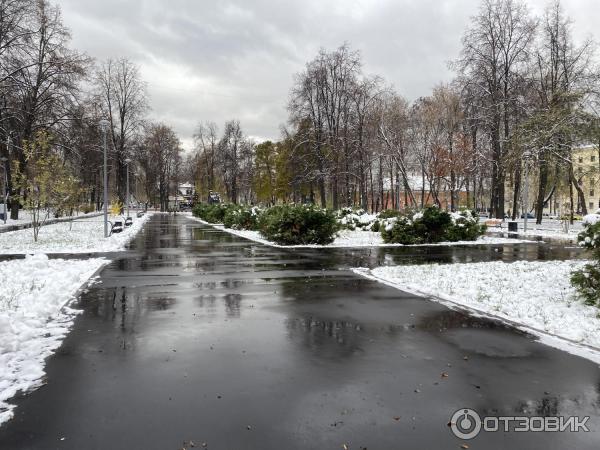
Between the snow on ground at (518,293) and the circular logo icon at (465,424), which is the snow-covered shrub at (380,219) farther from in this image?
the circular logo icon at (465,424)

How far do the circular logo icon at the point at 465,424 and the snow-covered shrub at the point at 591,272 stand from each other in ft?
17.4

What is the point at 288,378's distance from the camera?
16.3 feet

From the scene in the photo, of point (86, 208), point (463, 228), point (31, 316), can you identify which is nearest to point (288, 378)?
point (31, 316)

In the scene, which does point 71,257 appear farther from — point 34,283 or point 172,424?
point 172,424

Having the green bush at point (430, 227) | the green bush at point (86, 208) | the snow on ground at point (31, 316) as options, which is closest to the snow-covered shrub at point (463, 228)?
the green bush at point (430, 227)

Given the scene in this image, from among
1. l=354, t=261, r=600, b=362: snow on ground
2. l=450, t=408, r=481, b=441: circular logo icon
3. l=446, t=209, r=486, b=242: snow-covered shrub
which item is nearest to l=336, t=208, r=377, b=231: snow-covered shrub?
l=446, t=209, r=486, b=242: snow-covered shrub

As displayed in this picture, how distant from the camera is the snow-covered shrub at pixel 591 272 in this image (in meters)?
8.32

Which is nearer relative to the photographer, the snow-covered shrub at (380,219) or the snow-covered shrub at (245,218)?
the snow-covered shrub at (380,219)

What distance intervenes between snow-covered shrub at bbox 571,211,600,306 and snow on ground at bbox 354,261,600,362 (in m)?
0.22

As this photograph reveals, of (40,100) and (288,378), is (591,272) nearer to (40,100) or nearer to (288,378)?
(288,378)

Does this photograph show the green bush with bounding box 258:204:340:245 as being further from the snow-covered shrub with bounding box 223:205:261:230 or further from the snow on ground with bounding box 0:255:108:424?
the snow on ground with bounding box 0:255:108:424

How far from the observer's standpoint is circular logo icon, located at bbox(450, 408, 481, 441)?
3.85 metres

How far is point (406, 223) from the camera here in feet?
73.4

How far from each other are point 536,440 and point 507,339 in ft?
9.91
